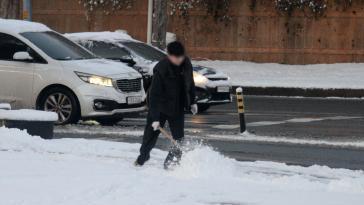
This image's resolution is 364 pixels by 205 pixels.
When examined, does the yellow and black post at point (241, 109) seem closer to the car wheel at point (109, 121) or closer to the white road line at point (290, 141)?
the white road line at point (290, 141)

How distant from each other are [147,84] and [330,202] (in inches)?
363

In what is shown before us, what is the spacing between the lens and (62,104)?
1463 cm

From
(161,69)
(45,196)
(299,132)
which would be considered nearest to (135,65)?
(299,132)

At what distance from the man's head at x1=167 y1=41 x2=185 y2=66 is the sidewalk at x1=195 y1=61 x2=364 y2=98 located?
46.2 feet

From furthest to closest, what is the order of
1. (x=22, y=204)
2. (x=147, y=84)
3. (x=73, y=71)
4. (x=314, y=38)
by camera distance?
(x=314, y=38) < (x=147, y=84) < (x=73, y=71) < (x=22, y=204)

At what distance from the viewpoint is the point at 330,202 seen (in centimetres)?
785

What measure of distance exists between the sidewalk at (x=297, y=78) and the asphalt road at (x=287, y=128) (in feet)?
3.57

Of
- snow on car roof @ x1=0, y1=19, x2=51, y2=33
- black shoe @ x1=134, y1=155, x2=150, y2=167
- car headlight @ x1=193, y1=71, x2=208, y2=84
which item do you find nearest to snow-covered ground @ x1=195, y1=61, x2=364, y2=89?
car headlight @ x1=193, y1=71, x2=208, y2=84

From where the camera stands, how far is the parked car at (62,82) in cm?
1449

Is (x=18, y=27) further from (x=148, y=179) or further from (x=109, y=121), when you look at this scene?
(x=148, y=179)

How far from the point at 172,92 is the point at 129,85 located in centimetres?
532

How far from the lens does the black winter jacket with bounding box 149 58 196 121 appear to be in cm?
970

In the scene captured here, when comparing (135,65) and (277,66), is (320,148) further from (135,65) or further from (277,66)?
(277,66)

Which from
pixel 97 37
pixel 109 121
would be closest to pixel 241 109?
pixel 109 121
